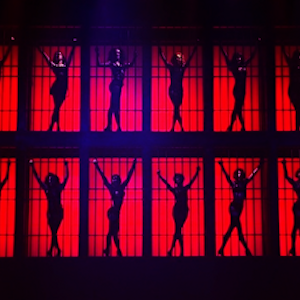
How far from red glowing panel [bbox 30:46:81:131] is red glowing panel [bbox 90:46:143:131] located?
251 millimetres

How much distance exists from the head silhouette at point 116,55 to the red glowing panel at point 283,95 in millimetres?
2321

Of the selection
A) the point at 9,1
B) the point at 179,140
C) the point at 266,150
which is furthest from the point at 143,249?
the point at 9,1

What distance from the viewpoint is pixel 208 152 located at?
757 centimetres

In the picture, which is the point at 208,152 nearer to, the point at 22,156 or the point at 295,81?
the point at 295,81

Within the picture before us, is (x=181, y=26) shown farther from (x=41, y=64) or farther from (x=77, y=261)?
(x=77, y=261)

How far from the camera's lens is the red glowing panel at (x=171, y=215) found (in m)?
7.75

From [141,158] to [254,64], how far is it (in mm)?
2207

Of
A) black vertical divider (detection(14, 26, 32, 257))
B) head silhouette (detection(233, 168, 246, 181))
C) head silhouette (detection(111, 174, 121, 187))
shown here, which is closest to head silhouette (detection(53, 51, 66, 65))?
black vertical divider (detection(14, 26, 32, 257))

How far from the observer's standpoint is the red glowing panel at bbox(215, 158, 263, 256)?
7.76 metres

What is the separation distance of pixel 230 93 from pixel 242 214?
1.82 metres

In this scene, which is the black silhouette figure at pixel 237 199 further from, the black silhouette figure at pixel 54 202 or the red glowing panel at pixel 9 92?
the red glowing panel at pixel 9 92

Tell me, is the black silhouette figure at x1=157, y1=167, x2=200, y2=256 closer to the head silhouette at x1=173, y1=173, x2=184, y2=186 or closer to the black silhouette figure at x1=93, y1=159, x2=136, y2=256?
the head silhouette at x1=173, y1=173, x2=184, y2=186

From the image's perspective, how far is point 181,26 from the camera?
775 cm

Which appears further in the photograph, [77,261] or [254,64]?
[254,64]
